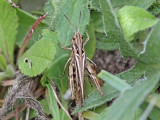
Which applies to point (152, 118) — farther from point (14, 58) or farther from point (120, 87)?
point (14, 58)

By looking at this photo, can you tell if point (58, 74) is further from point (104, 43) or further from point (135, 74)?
point (135, 74)

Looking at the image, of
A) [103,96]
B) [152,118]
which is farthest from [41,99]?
[152,118]

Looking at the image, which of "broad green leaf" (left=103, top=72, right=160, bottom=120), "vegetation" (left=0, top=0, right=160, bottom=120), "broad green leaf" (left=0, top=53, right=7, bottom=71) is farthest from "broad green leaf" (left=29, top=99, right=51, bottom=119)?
"broad green leaf" (left=103, top=72, right=160, bottom=120)

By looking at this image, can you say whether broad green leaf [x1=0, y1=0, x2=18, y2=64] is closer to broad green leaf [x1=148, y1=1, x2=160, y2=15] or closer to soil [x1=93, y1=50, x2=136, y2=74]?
soil [x1=93, y1=50, x2=136, y2=74]

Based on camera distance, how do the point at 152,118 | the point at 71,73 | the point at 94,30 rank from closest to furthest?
the point at 152,118, the point at 71,73, the point at 94,30

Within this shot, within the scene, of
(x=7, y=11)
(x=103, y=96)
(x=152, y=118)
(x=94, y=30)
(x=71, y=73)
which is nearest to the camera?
(x=152, y=118)

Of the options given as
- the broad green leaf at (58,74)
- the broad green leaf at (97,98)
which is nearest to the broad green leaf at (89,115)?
the broad green leaf at (97,98)

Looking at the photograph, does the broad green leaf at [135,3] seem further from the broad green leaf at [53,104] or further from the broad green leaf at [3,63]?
the broad green leaf at [3,63]

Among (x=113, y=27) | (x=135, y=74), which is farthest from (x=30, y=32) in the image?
(x=135, y=74)
